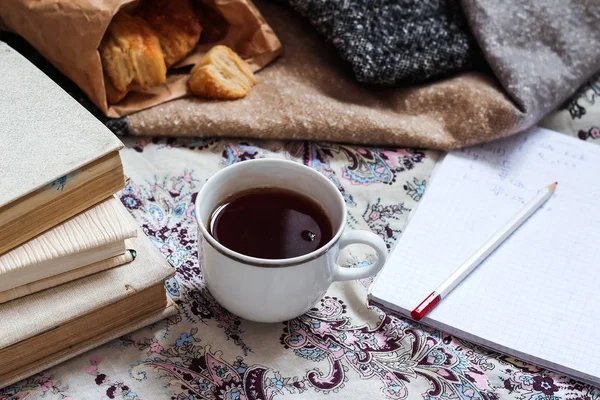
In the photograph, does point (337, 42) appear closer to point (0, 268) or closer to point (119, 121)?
point (119, 121)

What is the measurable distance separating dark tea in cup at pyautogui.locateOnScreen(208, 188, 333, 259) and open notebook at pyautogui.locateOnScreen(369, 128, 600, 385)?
0.38 ft

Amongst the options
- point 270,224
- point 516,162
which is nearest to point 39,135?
point 270,224

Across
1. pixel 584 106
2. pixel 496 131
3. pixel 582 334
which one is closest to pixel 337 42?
pixel 496 131

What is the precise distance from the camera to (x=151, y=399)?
2.06 ft

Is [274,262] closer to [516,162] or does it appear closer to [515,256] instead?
[515,256]

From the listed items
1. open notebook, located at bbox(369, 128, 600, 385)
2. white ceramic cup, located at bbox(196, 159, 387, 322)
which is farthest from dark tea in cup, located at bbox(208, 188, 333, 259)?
open notebook, located at bbox(369, 128, 600, 385)

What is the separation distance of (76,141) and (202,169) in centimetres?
25

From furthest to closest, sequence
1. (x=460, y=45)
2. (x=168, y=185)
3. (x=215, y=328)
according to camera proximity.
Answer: (x=460, y=45)
(x=168, y=185)
(x=215, y=328)

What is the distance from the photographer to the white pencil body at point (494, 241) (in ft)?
2.38

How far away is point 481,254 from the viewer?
0.75 metres

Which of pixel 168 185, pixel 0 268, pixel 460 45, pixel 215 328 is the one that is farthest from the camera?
pixel 460 45

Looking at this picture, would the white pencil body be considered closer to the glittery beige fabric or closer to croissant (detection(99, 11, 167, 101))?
the glittery beige fabric

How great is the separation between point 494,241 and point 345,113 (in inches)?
10.1

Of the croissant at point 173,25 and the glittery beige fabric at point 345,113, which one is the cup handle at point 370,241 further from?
the croissant at point 173,25
